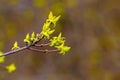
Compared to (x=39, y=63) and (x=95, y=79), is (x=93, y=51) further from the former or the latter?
(x=39, y=63)

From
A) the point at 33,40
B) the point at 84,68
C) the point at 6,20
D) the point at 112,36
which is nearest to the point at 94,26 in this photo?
the point at 112,36

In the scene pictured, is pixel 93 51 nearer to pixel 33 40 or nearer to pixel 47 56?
pixel 47 56

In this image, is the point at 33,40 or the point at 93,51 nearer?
the point at 33,40

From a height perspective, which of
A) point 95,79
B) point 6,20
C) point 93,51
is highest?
point 6,20

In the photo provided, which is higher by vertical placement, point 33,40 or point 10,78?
point 10,78

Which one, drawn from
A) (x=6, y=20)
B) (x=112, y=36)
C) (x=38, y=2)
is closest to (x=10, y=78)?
(x=6, y=20)

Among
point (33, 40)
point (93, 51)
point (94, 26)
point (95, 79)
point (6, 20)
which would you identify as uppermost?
point (6, 20)
